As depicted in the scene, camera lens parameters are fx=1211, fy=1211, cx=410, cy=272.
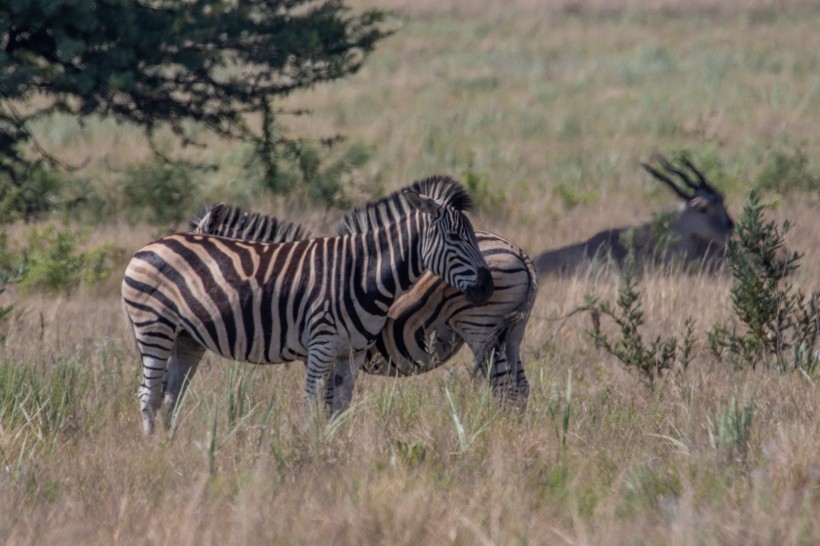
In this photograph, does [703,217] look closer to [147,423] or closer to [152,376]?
[152,376]

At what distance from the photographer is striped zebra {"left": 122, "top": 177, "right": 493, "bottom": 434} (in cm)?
683

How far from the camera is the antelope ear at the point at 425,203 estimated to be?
6797 mm

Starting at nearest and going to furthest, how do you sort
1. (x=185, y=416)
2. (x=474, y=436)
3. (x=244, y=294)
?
(x=474, y=436) < (x=185, y=416) < (x=244, y=294)

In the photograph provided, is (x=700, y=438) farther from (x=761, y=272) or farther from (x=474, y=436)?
(x=761, y=272)

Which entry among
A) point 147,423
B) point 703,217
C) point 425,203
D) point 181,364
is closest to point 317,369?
point 147,423

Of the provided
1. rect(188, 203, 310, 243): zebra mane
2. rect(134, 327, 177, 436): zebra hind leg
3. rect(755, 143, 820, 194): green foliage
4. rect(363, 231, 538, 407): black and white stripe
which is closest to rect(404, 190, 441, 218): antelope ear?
rect(363, 231, 538, 407): black and white stripe

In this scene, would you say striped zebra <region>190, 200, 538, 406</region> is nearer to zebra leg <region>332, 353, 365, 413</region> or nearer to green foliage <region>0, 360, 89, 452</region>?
zebra leg <region>332, 353, 365, 413</region>

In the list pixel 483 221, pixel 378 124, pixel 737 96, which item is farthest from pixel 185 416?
pixel 737 96

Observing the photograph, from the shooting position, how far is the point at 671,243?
1307 centimetres

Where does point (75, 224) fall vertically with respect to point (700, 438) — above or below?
above

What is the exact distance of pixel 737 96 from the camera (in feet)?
83.4

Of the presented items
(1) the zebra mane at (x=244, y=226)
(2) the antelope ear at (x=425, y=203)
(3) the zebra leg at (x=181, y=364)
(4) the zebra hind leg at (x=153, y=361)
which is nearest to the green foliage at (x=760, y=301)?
(2) the antelope ear at (x=425, y=203)

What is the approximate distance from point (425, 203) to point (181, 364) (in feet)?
6.34

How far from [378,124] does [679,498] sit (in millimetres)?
18893
